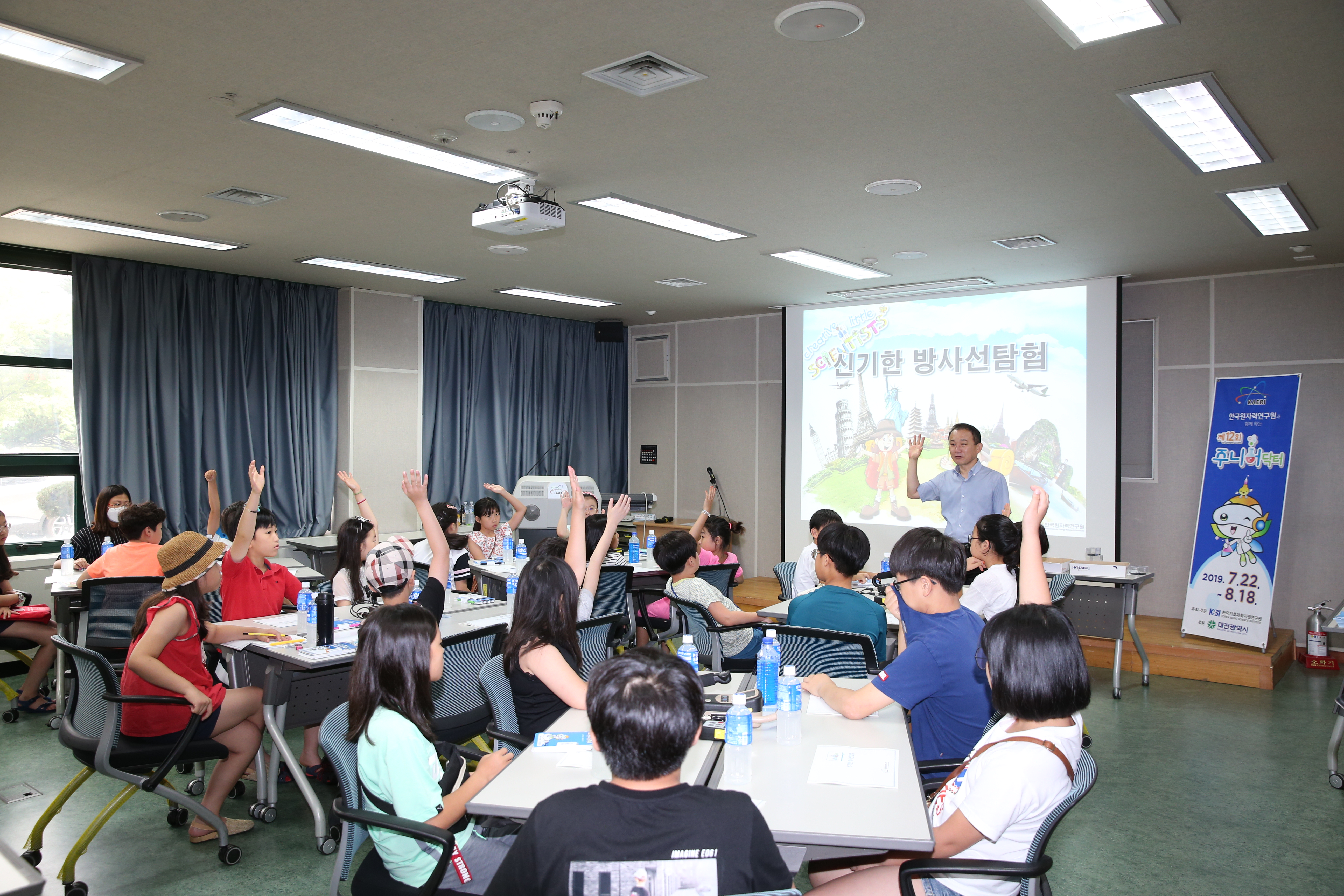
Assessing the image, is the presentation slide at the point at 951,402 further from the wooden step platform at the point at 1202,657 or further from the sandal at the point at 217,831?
the sandal at the point at 217,831

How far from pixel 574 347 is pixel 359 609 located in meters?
6.71

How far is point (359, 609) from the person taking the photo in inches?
166

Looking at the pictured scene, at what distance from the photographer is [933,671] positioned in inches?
106

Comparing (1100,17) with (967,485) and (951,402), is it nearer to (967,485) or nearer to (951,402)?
(967,485)

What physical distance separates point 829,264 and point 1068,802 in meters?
5.49

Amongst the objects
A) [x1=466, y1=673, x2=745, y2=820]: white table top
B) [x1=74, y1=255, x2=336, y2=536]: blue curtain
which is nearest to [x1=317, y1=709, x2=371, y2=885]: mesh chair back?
[x1=466, y1=673, x2=745, y2=820]: white table top

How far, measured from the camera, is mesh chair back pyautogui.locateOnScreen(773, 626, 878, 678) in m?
3.41

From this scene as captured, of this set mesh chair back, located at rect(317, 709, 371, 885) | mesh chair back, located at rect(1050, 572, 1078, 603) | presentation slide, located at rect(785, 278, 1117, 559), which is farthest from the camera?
presentation slide, located at rect(785, 278, 1117, 559)

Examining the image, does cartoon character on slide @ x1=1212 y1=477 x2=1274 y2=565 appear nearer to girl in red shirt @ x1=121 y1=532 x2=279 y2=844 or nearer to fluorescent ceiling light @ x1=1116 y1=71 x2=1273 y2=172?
fluorescent ceiling light @ x1=1116 y1=71 x2=1273 y2=172

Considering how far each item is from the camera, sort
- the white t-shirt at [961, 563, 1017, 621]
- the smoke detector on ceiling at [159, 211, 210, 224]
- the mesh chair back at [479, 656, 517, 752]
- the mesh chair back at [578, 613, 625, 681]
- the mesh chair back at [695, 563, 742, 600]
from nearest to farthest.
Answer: the mesh chair back at [479, 656, 517, 752] → the mesh chair back at [578, 613, 625, 681] → the white t-shirt at [961, 563, 1017, 621] → the mesh chair back at [695, 563, 742, 600] → the smoke detector on ceiling at [159, 211, 210, 224]

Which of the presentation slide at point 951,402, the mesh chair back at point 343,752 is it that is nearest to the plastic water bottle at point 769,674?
the mesh chair back at point 343,752

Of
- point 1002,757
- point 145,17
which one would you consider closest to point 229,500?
point 145,17

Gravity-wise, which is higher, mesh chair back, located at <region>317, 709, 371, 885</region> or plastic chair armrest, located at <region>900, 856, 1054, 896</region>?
mesh chair back, located at <region>317, 709, 371, 885</region>

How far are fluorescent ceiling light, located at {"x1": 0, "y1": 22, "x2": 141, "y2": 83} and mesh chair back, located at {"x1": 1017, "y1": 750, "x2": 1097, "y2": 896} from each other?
3.82 meters
